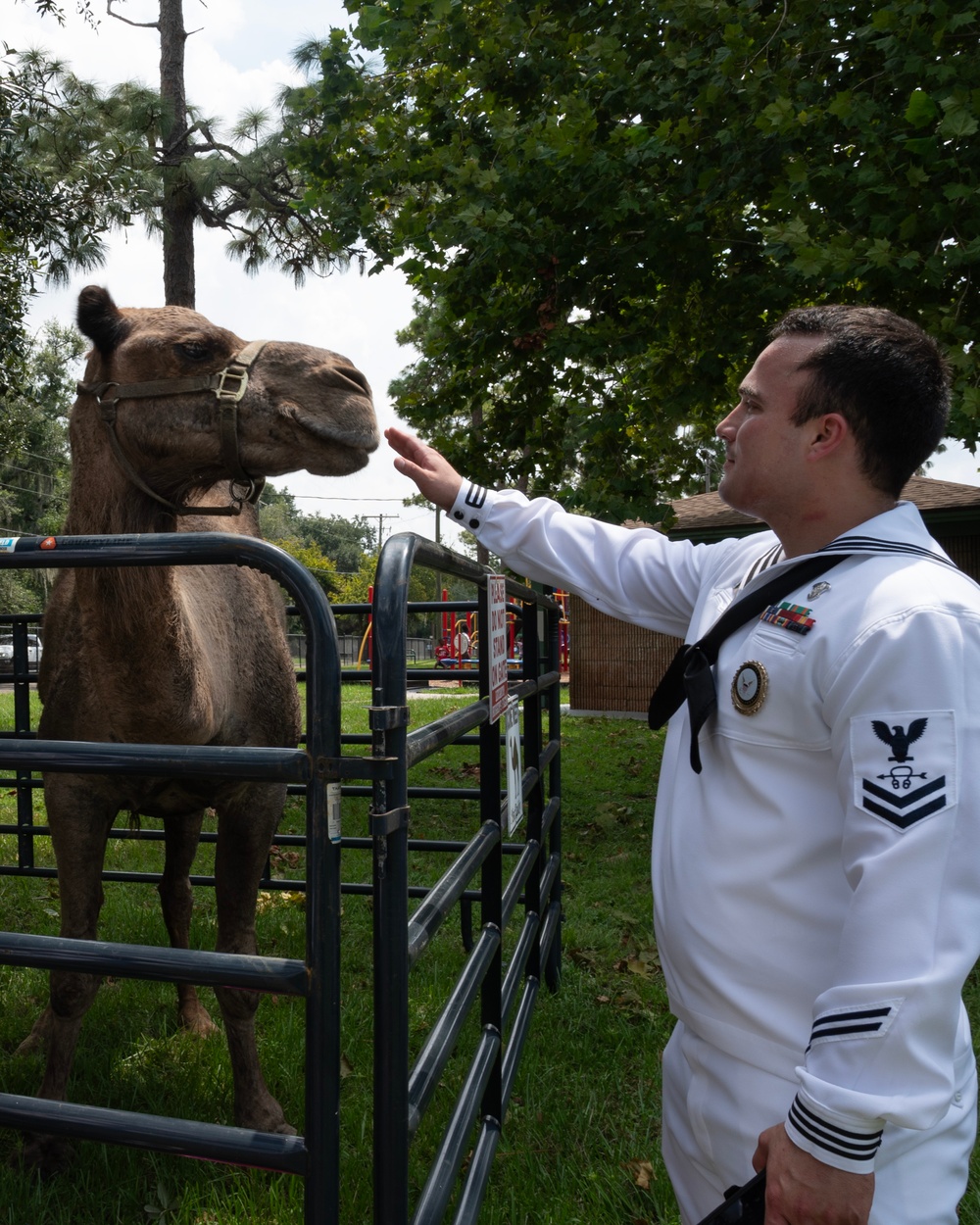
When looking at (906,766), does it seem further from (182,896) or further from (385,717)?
(182,896)

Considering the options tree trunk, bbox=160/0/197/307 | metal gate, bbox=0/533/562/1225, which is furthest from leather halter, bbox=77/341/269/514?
tree trunk, bbox=160/0/197/307

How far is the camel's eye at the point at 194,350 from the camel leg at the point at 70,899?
1.22m

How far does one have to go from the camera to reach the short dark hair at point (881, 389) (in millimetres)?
1551

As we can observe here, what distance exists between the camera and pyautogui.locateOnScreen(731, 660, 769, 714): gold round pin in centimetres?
151

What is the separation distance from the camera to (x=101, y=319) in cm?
277

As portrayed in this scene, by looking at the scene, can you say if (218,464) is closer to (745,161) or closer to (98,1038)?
(98,1038)

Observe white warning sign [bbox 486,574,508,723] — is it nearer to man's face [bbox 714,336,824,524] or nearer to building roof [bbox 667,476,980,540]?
man's face [bbox 714,336,824,524]

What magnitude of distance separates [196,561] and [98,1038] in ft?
9.08

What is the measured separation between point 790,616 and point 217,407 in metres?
1.76

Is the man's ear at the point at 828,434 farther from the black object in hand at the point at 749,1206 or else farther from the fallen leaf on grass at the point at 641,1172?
the fallen leaf on grass at the point at 641,1172

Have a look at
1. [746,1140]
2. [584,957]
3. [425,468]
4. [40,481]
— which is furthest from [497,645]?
[40,481]

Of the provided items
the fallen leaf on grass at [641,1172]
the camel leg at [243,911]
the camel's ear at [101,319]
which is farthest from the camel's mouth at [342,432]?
the fallen leaf on grass at [641,1172]

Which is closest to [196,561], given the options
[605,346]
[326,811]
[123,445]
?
[326,811]

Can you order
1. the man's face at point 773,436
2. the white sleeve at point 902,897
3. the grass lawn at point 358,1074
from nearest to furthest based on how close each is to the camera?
the white sleeve at point 902,897 → the man's face at point 773,436 → the grass lawn at point 358,1074
